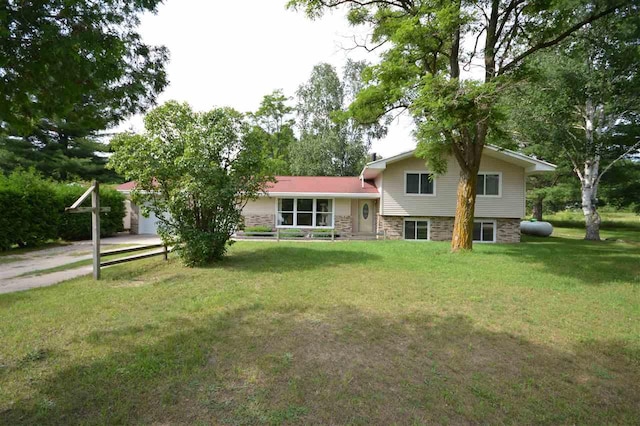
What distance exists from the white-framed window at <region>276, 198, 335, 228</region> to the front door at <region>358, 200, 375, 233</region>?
1765 mm

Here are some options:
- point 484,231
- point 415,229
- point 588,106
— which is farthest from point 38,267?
point 588,106

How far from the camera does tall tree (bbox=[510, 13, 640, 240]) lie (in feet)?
38.2

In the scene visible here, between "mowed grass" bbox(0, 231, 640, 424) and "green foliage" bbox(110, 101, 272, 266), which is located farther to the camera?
"green foliage" bbox(110, 101, 272, 266)

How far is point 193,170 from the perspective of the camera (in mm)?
8492

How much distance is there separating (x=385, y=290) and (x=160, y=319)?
13.2 feet

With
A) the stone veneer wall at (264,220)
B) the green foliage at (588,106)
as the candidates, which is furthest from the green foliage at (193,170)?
the stone veneer wall at (264,220)

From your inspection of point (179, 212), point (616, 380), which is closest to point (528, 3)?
point (616, 380)

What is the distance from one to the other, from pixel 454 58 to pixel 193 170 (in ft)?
30.6

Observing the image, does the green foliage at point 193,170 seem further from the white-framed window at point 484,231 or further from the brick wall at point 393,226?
the white-framed window at point 484,231

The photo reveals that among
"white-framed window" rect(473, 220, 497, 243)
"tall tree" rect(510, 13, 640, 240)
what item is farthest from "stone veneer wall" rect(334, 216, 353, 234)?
"tall tree" rect(510, 13, 640, 240)

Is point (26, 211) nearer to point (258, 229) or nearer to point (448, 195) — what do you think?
point (258, 229)

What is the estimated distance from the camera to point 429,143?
1180 centimetres

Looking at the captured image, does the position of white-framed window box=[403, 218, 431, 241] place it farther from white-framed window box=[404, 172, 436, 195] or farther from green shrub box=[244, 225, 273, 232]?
green shrub box=[244, 225, 273, 232]

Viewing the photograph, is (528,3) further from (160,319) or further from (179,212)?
(160,319)
